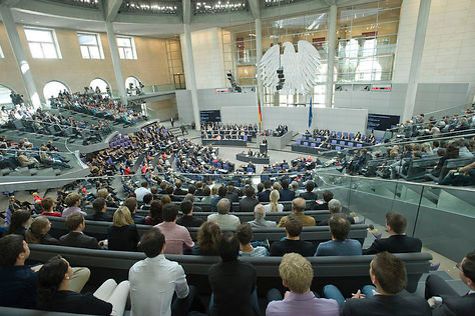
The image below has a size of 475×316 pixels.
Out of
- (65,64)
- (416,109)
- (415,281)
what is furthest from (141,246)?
(65,64)

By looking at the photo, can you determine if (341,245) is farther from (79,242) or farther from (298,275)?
(79,242)

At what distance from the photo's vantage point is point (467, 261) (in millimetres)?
1697

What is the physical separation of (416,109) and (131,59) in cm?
2780

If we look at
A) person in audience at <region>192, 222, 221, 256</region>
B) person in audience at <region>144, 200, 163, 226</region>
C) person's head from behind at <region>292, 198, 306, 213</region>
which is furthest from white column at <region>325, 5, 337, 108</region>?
person in audience at <region>192, 222, 221, 256</region>

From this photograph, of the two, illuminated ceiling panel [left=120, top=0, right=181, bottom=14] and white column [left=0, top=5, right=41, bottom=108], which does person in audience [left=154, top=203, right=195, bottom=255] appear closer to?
white column [left=0, top=5, right=41, bottom=108]

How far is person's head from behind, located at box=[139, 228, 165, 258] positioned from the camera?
2.02 metres

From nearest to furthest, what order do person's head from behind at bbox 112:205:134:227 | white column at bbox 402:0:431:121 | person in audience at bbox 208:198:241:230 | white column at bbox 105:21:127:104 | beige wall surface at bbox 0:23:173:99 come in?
person's head from behind at bbox 112:205:134:227 < person in audience at bbox 208:198:241:230 < white column at bbox 402:0:431:121 < beige wall surface at bbox 0:23:173:99 < white column at bbox 105:21:127:104

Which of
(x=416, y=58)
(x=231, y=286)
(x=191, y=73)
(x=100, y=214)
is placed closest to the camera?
(x=231, y=286)

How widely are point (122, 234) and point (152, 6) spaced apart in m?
25.4

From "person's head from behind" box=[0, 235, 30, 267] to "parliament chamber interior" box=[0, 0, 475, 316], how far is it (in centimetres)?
1

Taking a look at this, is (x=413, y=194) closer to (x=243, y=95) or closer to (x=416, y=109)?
(x=416, y=109)

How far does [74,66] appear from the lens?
77.2ft

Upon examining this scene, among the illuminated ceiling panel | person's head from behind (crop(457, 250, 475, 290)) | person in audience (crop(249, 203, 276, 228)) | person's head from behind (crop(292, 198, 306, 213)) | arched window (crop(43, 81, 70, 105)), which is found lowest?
person in audience (crop(249, 203, 276, 228))

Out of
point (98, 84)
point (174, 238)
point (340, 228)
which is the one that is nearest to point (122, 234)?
point (174, 238)
